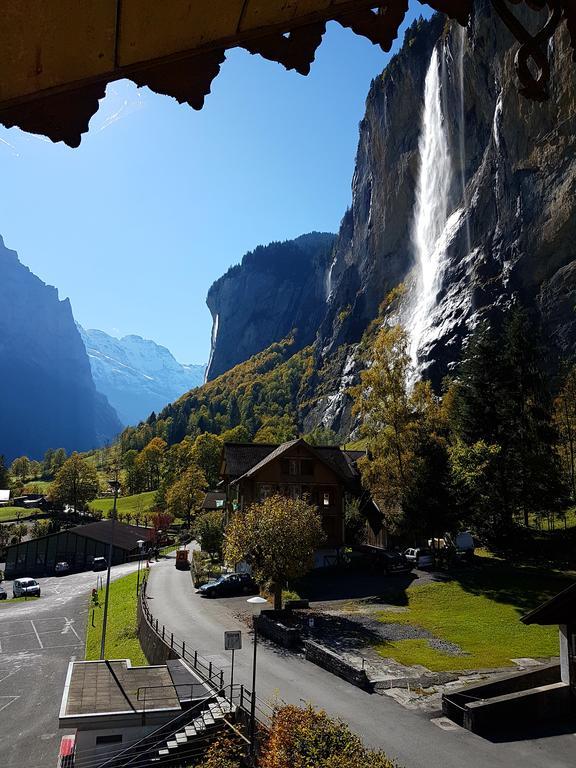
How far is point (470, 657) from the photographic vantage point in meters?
25.3

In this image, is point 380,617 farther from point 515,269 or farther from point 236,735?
point 515,269

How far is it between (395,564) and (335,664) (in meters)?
22.4

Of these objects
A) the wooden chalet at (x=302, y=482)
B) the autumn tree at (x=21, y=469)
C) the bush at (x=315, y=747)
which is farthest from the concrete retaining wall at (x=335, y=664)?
the autumn tree at (x=21, y=469)

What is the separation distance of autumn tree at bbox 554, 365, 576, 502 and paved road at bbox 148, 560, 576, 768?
40.3 meters

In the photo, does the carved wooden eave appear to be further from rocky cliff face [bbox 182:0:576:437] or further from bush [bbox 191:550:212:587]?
rocky cliff face [bbox 182:0:576:437]

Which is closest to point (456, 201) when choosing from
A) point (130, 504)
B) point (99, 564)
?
point (99, 564)

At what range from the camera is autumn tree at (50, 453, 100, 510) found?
111 metres

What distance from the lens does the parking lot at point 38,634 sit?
1774 inches

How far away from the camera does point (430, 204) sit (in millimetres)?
130500

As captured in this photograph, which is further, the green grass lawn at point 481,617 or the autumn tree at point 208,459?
the autumn tree at point 208,459

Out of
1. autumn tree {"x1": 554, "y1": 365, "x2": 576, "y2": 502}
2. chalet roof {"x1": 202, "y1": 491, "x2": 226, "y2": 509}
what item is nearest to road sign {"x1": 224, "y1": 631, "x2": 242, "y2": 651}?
autumn tree {"x1": 554, "y1": 365, "x2": 576, "y2": 502}

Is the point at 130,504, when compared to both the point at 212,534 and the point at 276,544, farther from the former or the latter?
the point at 276,544

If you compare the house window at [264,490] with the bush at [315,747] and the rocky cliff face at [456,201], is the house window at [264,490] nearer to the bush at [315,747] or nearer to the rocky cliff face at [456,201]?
the bush at [315,747]

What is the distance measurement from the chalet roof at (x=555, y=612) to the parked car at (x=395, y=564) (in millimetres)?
24929
